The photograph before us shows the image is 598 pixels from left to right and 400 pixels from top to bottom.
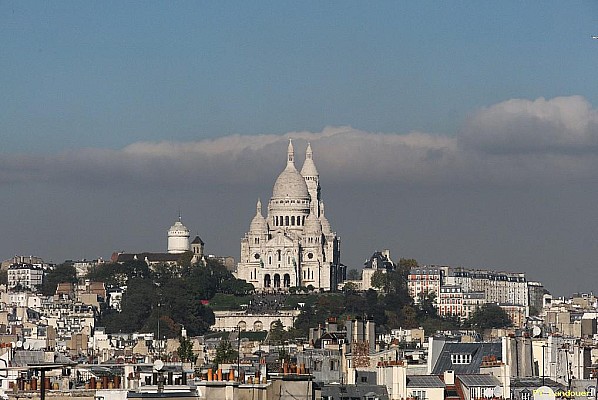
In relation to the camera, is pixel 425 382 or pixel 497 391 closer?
pixel 497 391

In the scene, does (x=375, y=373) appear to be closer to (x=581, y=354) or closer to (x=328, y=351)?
(x=581, y=354)

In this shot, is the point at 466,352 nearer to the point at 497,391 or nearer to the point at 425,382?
the point at 425,382

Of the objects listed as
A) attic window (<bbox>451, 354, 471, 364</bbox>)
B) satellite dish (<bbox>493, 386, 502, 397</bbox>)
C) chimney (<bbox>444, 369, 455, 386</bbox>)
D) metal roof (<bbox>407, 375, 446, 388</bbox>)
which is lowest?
satellite dish (<bbox>493, 386, 502, 397</bbox>)

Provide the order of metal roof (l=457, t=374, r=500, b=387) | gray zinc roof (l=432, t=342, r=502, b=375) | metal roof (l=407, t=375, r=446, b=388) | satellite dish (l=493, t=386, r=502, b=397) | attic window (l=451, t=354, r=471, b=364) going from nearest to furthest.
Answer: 1. satellite dish (l=493, t=386, r=502, b=397)
2. metal roof (l=407, t=375, r=446, b=388)
3. metal roof (l=457, t=374, r=500, b=387)
4. gray zinc roof (l=432, t=342, r=502, b=375)
5. attic window (l=451, t=354, r=471, b=364)

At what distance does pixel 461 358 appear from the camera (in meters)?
63.2

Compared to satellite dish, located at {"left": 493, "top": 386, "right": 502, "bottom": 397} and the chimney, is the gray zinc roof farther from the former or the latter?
satellite dish, located at {"left": 493, "top": 386, "right": 502, "bottom": 397}

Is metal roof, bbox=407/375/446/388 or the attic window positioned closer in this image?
metal roof, bbox=407/375/446/388

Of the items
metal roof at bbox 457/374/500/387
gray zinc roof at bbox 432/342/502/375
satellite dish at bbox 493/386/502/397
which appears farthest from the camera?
gray zinc roof at bbox 432/342/502/375

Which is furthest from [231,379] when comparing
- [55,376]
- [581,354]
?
[581,354]

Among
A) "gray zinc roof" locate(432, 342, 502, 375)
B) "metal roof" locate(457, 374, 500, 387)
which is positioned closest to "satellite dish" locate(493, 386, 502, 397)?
"metal roof" locate(457, 374, 500, 387)

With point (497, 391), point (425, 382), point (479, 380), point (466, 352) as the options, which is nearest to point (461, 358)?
point (466, 352)

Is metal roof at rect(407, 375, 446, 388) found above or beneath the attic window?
beneath

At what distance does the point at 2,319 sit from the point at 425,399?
144058mm

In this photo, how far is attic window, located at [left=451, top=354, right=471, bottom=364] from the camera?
204 feet
